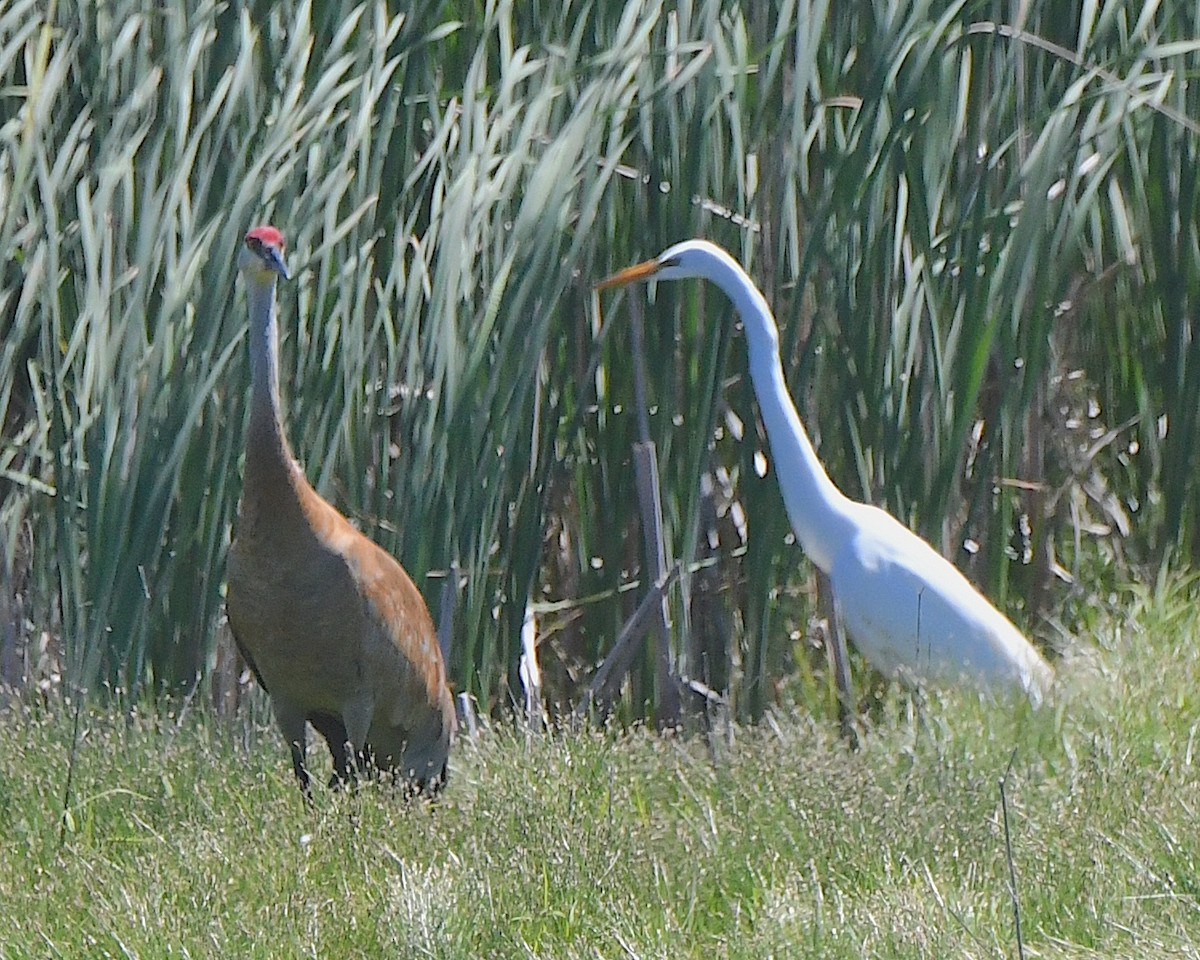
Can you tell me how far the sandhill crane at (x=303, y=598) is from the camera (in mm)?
3902

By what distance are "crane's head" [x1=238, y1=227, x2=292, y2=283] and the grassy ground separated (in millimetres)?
960

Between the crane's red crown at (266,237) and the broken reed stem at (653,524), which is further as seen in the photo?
the broken reed stem at (653,524)

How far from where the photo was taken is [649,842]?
3.35m

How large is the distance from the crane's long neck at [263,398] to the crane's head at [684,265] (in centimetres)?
93

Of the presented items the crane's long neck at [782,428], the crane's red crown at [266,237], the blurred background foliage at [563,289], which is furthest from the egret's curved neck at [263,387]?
the crane's long neck at [782,428]

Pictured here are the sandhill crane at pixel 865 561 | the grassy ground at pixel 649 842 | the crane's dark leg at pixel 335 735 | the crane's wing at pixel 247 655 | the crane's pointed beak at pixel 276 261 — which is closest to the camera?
the grassy ground at pixel 649 842

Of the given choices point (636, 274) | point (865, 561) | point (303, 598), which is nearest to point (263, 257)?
point (303, 598)

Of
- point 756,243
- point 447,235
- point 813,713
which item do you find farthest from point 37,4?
point 813,713

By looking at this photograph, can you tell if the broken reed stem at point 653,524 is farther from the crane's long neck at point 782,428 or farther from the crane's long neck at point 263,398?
the crane's long neck at point 263,398

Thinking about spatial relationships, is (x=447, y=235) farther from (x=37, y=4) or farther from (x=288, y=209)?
(x=37, y=4)

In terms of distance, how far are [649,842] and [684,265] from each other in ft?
5.37

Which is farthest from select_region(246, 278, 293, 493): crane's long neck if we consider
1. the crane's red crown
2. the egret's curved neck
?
the crane's red crown

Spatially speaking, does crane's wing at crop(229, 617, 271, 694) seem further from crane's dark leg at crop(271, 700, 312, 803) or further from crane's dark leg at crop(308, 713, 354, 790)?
crane's dark leg at crop(308, 713, 354, 790)

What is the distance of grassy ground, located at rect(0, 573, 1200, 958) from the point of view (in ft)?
9.32
